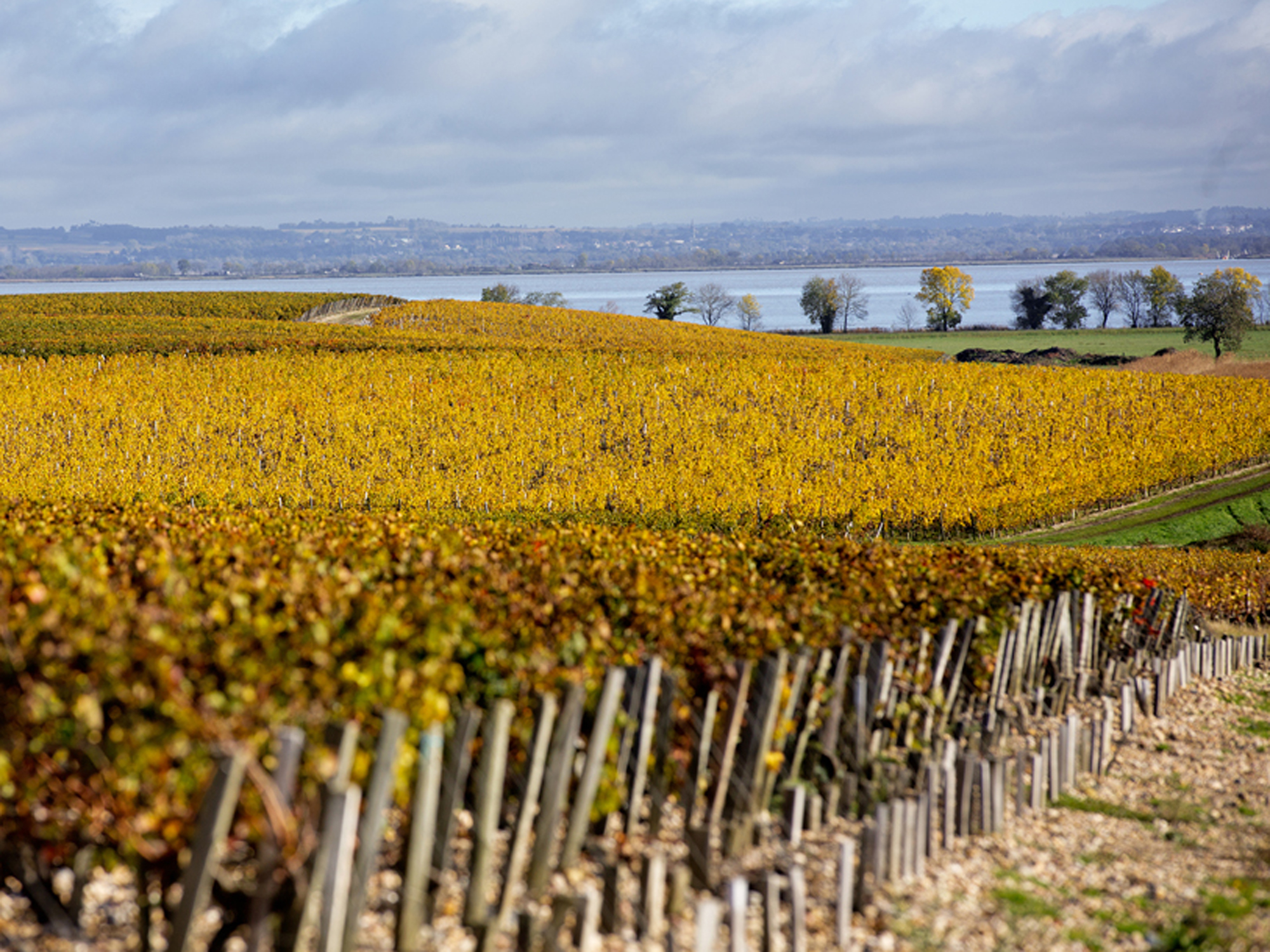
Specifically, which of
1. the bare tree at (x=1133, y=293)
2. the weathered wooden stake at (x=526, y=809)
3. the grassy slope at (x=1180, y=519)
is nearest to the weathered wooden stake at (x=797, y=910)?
the weathered wooden stake at (x=526, y=809)

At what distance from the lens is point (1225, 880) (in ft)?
22.7

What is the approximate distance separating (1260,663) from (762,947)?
11.5m

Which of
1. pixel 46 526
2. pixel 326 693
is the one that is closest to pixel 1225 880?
pixel 326 693

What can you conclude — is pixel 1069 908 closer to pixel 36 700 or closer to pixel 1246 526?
pixel 36 700

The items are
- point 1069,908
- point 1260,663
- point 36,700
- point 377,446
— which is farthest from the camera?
point 377,446

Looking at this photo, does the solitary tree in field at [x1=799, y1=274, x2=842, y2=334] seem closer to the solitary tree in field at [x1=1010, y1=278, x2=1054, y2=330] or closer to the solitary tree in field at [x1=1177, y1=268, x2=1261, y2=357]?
the solitary tree in field at [x1=1010, y1=278, x2=1054, y2=330]

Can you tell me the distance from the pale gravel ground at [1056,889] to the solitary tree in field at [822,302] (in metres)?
116

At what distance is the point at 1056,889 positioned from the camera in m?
6.77

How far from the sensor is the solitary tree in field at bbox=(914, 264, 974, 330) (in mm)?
126688

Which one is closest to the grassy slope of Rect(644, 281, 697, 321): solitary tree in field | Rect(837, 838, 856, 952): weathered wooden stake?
Rect(837, 838, 856, 952): weathered wooden stake

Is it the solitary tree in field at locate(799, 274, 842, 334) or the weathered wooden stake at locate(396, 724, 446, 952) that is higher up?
the solitary tree in field at locate(799, 274, 842, 334)

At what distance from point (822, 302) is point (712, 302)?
30.8 m

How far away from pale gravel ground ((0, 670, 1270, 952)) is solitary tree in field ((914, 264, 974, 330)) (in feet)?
401

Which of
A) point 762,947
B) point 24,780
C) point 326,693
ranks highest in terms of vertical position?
point 326,693
